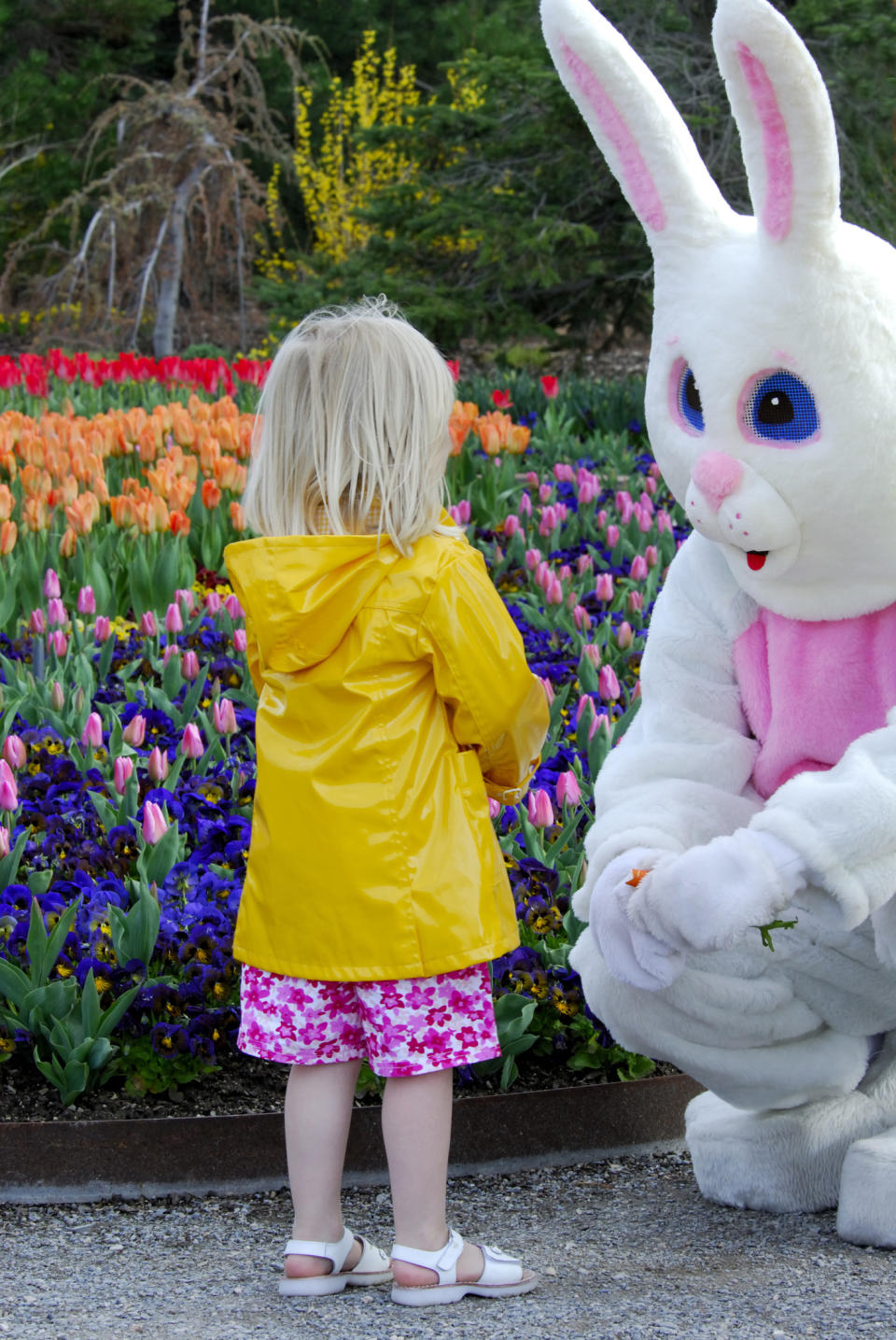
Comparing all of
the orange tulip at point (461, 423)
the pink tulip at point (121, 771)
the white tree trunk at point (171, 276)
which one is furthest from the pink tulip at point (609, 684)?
the white tree trunk at point (171, 276)

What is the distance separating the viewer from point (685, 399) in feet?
7.02

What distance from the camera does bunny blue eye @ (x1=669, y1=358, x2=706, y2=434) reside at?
2.12 metres

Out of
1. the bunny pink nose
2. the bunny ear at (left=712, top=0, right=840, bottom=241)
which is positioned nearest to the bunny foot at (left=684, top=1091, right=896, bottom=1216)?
the bunny pink nose

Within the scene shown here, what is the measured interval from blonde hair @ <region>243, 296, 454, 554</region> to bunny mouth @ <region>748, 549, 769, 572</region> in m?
0.41

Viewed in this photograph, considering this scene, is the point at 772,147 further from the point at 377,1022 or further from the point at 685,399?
the point at 377,1022

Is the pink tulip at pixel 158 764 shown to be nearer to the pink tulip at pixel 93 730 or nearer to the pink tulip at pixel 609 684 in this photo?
the pink tulip at pixel 93 730

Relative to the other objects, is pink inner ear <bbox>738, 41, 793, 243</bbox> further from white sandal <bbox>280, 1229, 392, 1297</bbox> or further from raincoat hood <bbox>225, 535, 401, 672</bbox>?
white sandal <bbox>280, 1229, 392, 1297</bbox>

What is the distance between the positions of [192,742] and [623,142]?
1.52 metres

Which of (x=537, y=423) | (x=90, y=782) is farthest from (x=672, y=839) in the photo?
(x=537, y=423)

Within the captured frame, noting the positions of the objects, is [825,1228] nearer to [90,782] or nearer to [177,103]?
[90,782]

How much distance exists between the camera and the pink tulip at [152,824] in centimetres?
271

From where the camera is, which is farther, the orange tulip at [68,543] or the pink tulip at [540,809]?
the orange tulip at [68,543]

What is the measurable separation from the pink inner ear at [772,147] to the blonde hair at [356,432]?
47cm

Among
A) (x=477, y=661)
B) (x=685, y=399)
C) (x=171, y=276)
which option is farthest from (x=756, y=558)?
(x=171, y=276)
